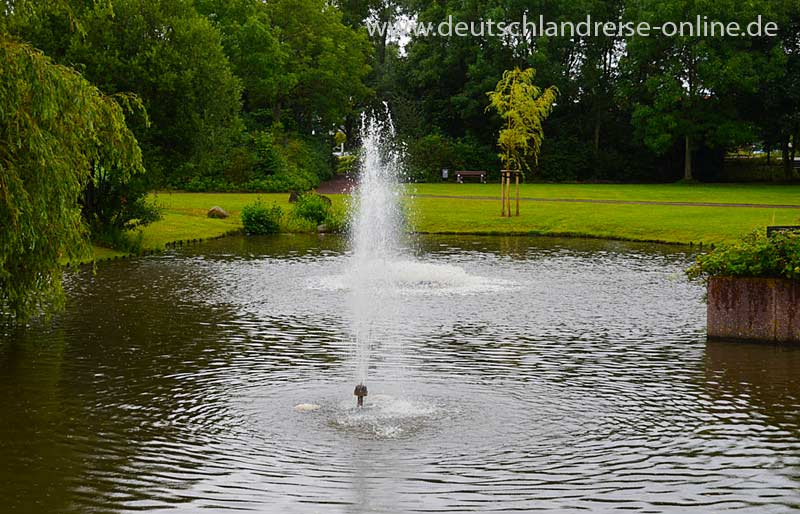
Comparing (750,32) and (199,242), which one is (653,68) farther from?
(199,242)

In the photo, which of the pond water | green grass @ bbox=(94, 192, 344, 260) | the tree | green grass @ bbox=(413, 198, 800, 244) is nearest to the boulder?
green grass @ bbox=(94, 192, 344, 260)

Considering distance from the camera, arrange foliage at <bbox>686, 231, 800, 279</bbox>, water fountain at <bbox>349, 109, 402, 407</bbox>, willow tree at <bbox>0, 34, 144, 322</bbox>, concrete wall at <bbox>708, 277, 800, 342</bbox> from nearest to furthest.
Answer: willow tree at <bbox>0, 34, 144, 322</bbox>
foliage at <bbox>686, 231, 800, 279</bbox>
concrete wall at <bbox>708, 277, 800, 342</bbox>
water fountain at <bbox>349, 109, 402, 407</bbox>

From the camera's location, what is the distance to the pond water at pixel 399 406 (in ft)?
33.2

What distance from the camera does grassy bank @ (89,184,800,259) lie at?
3584 cm

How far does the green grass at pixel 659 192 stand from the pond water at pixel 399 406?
92.4 feet

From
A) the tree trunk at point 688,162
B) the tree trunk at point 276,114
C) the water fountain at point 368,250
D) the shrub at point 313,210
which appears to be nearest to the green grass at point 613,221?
the water fountain at point 368,250

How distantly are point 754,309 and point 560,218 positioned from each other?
23256mm

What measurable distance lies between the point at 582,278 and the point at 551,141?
50.4 meters

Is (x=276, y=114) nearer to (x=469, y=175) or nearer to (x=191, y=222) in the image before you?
(x=469, y=175)

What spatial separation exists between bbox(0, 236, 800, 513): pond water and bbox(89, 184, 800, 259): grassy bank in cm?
1141

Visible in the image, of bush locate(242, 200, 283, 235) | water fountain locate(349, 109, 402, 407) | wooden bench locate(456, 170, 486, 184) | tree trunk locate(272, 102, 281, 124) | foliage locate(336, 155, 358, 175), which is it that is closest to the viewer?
water fountain locate(349, 109, 402, 407)

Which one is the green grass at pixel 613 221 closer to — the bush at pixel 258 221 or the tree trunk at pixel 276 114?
the bush at pixel 258 221

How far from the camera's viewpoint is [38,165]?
15391 millimetres

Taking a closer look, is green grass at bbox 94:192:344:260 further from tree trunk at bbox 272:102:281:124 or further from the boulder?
tree trunk at bbox 272:102:281:124
